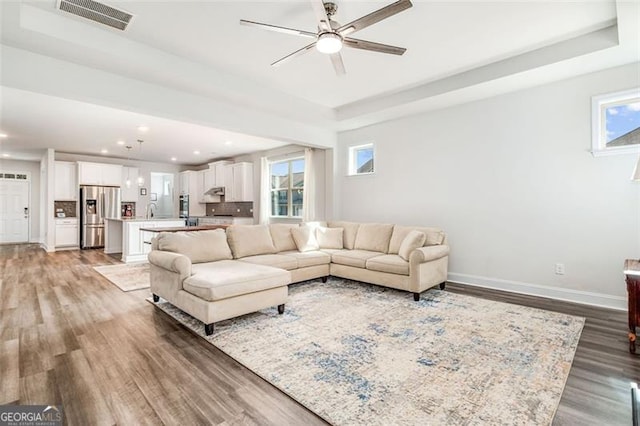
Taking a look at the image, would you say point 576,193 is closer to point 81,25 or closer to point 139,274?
point 81,25

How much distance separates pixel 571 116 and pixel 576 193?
0.96m

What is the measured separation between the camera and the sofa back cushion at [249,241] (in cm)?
428

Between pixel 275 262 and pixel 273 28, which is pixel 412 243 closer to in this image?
pixel 275 262

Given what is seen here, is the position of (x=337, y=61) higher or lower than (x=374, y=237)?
higher

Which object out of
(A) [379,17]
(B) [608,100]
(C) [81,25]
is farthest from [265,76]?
(B) [608,100]

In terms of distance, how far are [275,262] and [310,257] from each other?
2.06 ft

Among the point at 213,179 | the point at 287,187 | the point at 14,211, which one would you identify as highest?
the point at 213,179

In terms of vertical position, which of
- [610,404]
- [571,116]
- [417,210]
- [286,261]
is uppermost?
[571,116]

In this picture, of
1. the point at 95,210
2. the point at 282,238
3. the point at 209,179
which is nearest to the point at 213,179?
the point at 209,179

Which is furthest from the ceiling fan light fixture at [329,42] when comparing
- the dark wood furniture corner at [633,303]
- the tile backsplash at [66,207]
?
the tile backsplash at [66,207]

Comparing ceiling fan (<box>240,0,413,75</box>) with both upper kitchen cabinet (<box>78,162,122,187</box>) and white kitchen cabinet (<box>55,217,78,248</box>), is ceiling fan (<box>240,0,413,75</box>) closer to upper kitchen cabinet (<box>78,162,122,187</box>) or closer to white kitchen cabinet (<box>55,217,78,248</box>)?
upper kitchen cabinet (<box>78,162,122,187</box>)

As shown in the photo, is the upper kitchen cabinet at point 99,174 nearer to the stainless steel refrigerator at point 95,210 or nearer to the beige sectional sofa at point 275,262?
the stainless steel refrigerator at point 95,210

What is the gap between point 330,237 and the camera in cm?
529

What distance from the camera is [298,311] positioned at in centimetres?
346
